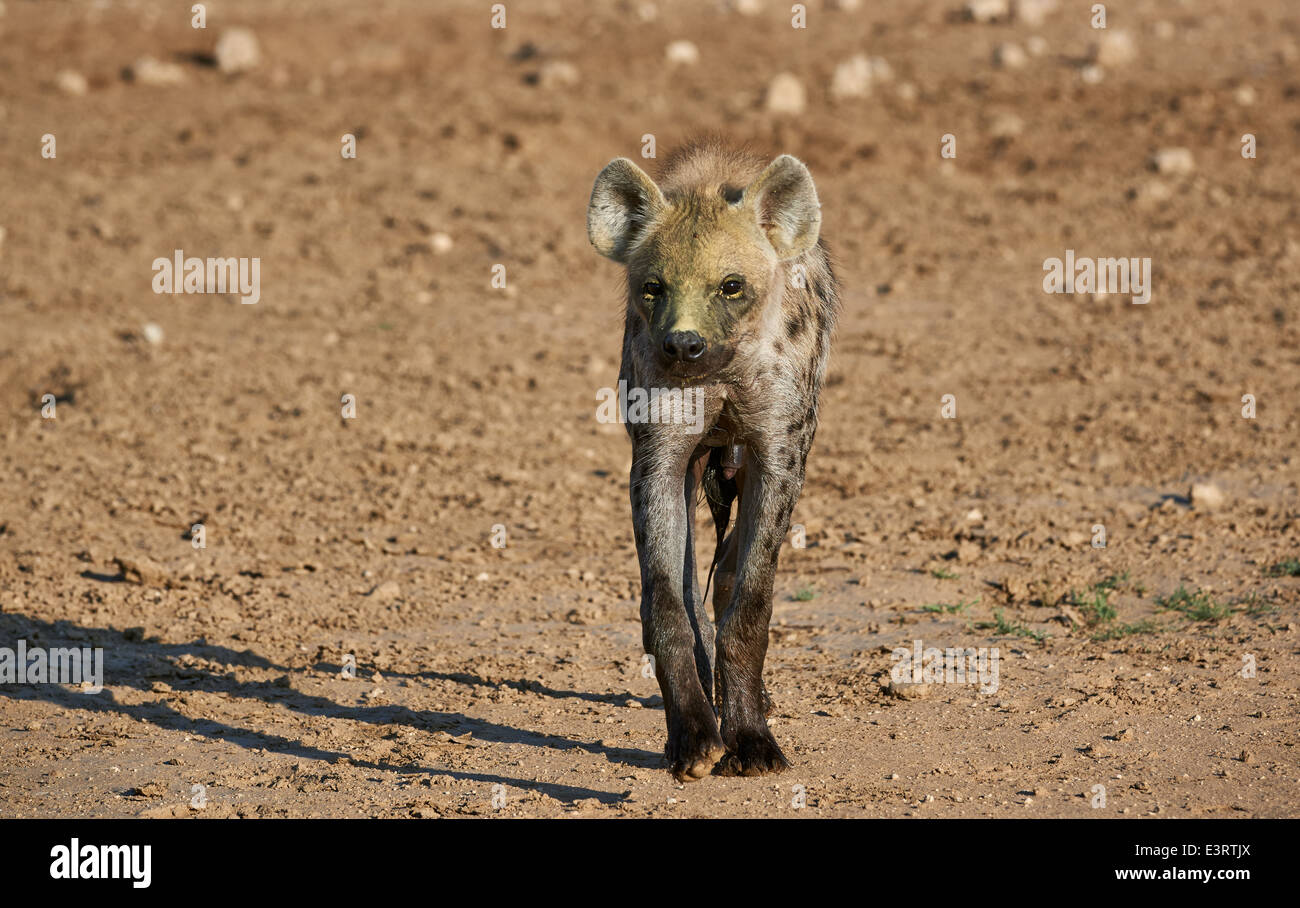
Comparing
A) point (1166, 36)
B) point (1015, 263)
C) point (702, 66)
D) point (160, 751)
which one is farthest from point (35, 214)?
point (1166, 36)

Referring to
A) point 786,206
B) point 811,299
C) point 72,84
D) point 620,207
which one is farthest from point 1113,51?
point 620,207

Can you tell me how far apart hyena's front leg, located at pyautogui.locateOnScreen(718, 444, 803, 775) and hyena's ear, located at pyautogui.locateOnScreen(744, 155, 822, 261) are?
0.68 m

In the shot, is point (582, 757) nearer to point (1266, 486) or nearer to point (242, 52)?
point (1266, 486)

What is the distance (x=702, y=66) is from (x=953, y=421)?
25.5 feet

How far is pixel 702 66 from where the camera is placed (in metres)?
15.7

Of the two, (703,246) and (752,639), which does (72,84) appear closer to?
(703,246)

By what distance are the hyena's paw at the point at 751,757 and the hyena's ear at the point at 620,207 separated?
4.95 ft

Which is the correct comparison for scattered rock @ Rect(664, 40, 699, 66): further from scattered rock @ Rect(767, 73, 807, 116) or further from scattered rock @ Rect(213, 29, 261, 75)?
scattered rock @ Rect(213, 29, 261, 75)

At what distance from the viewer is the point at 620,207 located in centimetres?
498

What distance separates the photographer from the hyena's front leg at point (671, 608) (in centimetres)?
→ 459

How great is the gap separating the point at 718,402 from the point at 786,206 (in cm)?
64

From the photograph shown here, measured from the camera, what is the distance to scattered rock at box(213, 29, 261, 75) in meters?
15.7

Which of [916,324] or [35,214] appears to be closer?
[916,324]

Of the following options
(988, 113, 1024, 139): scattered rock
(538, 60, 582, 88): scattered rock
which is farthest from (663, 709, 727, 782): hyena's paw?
(538, 60, 582, 88): scattered rock
